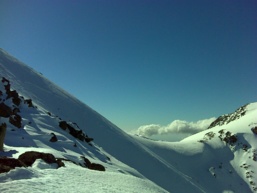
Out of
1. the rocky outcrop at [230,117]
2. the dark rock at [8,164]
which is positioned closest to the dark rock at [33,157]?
the dark rock at [8,164]

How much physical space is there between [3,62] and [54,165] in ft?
160

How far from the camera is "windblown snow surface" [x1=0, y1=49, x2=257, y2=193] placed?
45.3 feet

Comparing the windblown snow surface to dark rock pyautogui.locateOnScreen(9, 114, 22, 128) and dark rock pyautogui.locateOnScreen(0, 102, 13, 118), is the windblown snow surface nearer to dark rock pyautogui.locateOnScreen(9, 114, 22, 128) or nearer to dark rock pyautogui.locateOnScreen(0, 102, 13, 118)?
dark rock pyautogui.locateOnScreen(9, 114, 22, 128)

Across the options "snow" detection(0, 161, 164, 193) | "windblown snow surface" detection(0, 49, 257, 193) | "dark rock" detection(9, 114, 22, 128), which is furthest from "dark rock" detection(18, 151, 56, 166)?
"dark rock" detection(9, 114, 22, 128)

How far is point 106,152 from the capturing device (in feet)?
163

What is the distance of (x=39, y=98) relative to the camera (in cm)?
5341

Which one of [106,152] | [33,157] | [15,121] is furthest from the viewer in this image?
[106,152]

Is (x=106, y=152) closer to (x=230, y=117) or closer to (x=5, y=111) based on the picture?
(x=5, y=111)

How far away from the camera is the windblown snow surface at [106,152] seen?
13.8m

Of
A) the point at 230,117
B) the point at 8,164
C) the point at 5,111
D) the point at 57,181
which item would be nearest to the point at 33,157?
the point at 8,164

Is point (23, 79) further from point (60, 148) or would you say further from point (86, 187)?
point (86, 187)

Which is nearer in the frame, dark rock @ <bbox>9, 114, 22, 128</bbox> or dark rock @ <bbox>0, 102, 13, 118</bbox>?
dark rock @ <bbox>9, 114, 22, 128</bbox>

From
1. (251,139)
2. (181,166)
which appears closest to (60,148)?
(181,166)

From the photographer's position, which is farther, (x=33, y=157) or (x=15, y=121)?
(x=15, y=121)
